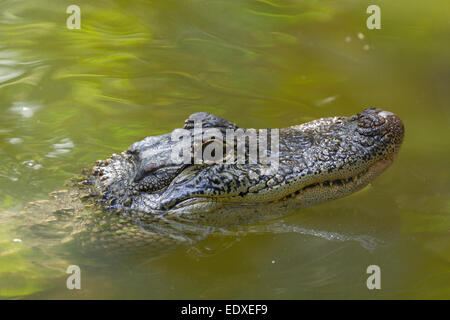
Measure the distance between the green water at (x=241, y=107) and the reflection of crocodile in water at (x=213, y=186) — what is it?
0.21m

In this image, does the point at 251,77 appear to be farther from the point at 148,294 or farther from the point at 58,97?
the point at 148,294

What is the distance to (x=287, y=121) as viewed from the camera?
5.98 meters

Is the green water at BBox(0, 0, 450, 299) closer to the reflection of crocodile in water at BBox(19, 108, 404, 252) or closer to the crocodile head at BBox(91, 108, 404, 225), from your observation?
the reflection of crocodile in water at BBox(19, 108, 404, 252)

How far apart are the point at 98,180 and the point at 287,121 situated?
97.3 inches

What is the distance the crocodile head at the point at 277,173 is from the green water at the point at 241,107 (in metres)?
0.33

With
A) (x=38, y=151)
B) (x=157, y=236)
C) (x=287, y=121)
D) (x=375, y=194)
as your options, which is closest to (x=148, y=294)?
(x=157, y=236)

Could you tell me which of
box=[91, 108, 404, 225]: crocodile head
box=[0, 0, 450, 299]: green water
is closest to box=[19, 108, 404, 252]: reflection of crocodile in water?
box=[91, 108, 404, 225]: crocodile head

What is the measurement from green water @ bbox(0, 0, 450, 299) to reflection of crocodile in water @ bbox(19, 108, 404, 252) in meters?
0.21

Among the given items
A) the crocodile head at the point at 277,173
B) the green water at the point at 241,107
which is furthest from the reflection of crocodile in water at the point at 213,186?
the green water at the point at 241,107

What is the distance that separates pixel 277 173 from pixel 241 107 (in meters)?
2.57

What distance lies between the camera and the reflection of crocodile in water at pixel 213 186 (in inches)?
150

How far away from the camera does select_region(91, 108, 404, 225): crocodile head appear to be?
12.5ft

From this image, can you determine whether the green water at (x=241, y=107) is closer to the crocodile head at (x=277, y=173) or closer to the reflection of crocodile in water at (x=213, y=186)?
the reflection of crocodile in water at (x=213, y=186)

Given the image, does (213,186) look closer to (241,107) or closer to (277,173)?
(277,173)
